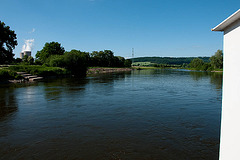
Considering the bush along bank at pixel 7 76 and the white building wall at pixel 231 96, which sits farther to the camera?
the bush along bank at pixel 7 76

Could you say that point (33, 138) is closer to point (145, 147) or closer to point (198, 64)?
point (145, 147)

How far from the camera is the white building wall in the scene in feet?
12.5

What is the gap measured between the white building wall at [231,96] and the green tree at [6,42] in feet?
160

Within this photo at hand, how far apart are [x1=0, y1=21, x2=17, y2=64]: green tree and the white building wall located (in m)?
48.9

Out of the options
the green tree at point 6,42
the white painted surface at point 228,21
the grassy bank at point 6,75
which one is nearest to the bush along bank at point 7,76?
the grassy bank at point 6,75

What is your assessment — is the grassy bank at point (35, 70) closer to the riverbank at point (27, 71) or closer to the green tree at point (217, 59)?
the riverbank at point (27, 71)

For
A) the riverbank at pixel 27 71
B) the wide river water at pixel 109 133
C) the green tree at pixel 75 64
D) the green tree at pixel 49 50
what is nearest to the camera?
the wide river water at pixel 109 133

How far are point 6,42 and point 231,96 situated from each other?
52.0m

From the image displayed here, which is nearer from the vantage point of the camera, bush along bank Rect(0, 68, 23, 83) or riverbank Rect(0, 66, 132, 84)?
bush along bank Rect(0, 68, 23, 83)

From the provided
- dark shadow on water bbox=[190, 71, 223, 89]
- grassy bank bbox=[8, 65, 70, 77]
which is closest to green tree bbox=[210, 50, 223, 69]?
dark shadow on water bbox=[190, 71, 223, 89]

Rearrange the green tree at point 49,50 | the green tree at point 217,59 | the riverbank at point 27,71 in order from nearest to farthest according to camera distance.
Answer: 1. the riverbank at point 27,71
2. the green tree at point 49,50
3. the green tree at point 217,59

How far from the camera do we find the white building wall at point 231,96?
379cm

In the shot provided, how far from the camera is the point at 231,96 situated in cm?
404

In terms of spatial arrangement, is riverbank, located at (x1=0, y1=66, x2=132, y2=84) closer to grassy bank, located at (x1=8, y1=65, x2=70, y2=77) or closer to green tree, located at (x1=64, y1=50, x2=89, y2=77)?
grassy bank, located at (x1=8, y1=65, x2=70, y2=77)
